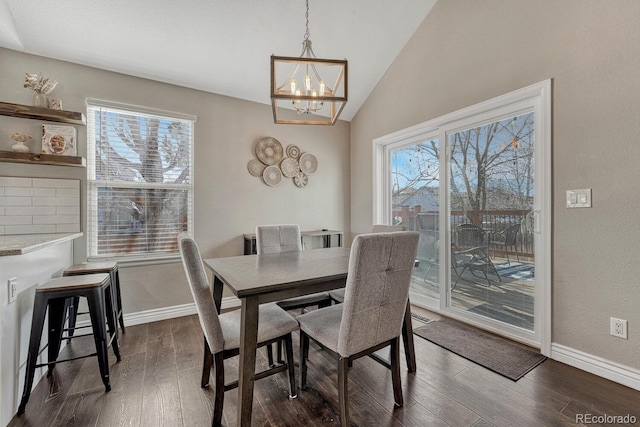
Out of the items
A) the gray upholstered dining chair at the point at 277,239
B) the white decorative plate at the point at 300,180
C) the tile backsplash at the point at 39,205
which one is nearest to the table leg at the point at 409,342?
the gray upholstered dining chair at the point at 277,239

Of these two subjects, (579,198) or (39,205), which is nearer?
(579,198)

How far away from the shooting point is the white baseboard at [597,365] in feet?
5.80

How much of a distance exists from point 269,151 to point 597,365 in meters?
3.49

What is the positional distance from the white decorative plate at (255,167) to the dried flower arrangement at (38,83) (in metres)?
1.82

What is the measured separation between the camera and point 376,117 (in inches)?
147

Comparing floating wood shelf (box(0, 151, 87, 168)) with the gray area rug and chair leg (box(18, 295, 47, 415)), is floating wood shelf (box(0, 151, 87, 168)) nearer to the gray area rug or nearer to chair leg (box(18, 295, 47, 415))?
chair leg (box(18, 295, 47, 415))

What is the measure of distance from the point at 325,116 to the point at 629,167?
9.89 feet

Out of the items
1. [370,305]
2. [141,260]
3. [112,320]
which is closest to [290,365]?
[370,305]

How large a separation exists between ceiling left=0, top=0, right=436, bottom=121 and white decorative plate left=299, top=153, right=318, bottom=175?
2.98ft

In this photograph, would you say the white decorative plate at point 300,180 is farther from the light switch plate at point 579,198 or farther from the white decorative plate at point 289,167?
the light switch plate at point 579,198

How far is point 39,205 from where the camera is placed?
239 cm

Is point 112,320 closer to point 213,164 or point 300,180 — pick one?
point 213,164

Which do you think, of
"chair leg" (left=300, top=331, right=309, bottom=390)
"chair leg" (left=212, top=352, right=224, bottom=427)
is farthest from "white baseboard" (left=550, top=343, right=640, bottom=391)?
"chair leg" (left=212, top=352, right=224, bottom=427)

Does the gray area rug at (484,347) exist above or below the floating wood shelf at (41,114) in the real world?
below
